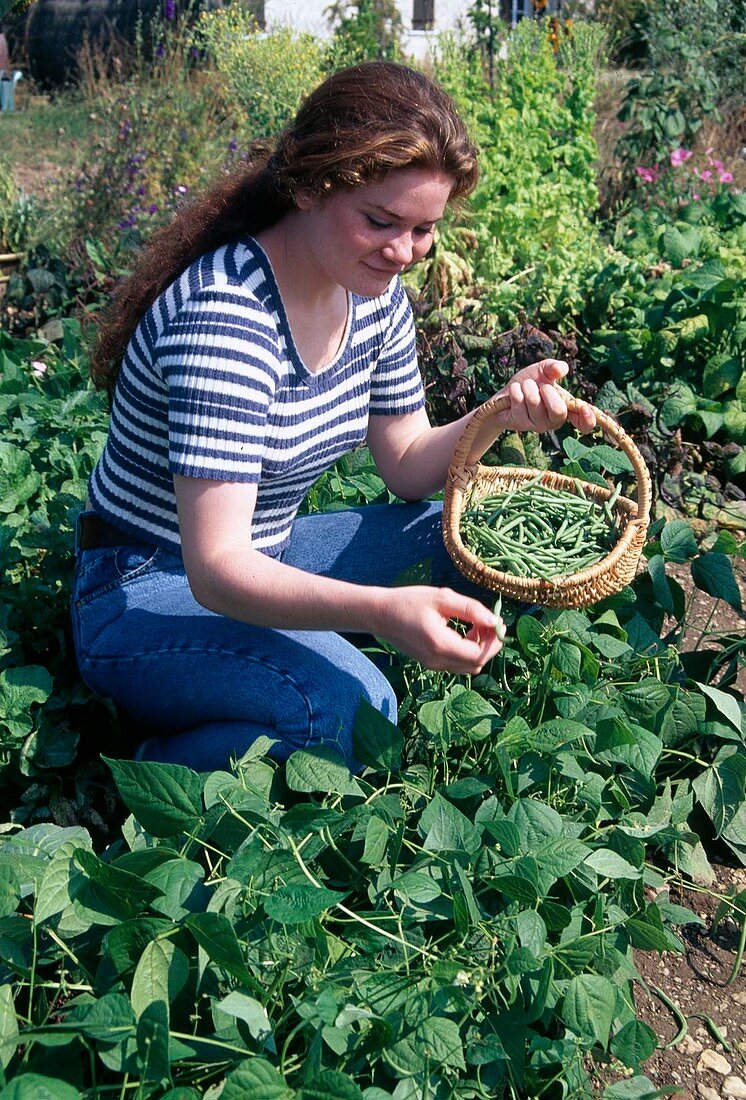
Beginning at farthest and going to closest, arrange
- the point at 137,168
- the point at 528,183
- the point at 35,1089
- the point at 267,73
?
the point at 267,73
the point at 137,168
the point at 528,183
the point at 35,1089

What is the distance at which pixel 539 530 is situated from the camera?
2035 mm

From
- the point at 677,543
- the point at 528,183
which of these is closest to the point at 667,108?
the point at 528,183

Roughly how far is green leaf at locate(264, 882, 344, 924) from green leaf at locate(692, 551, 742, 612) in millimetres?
1082

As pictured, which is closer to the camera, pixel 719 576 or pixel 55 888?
pixel 55 888

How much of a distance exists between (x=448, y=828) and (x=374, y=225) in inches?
34.1

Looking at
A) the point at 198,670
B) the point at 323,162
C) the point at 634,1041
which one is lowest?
the point at 634,1041

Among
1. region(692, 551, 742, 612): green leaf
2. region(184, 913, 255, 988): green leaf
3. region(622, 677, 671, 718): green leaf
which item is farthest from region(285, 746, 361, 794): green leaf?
region(692, 551, 742, 612): green leaf

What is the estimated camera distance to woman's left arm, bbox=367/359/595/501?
71.2 inches

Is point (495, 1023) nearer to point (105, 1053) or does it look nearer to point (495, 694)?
point (105, 1053)

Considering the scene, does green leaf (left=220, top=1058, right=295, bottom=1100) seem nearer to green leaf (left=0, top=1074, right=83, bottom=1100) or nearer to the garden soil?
green leaf (left=0, top=1074, right=83, bottom=1100)

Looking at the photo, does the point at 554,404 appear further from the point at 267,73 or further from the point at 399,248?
the point at 267,73

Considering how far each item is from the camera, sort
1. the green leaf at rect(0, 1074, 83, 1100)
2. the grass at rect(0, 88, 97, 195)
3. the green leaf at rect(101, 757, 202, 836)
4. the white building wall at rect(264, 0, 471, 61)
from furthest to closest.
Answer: the white building wall at rect(264, 0, 471, 61)
the grass at rect(0, 88, 97, 195)
the green leaf at rect(101, 757, 202, 836)
the green leaf at rect(0, 1074, 83, 1100)

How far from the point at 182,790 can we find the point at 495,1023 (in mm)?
483

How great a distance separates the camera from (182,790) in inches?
55.9
